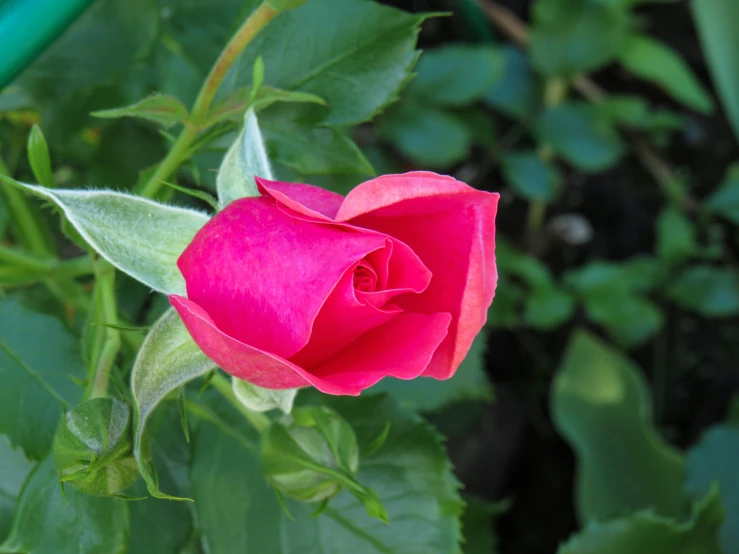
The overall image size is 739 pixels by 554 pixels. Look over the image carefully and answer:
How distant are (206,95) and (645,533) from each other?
758mm

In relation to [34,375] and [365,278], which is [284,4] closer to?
[365,278]

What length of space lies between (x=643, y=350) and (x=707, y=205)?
359 mm

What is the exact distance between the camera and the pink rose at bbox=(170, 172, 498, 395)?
1.13ft

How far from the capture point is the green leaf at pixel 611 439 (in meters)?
1.19

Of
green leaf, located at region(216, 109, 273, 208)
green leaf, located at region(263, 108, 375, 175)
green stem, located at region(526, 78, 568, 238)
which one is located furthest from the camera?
green stem, located at region(526, 78, 568, 238)

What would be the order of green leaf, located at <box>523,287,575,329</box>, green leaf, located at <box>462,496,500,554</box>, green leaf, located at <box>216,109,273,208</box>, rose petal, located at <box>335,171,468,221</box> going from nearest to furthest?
rose petal, located at <box>335,171,468,221</box> → green leaf, located at <box>216,109,273,208</box> → green leaf, located at <box>462,496,500,554</box> → green leaf, located at <box>523,287,575,329</box>

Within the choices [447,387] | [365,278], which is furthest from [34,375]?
[447,387]

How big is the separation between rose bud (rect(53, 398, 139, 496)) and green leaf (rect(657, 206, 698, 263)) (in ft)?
3.78

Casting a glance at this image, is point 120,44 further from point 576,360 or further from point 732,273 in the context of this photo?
point 732,273

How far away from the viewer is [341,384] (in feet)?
1.13

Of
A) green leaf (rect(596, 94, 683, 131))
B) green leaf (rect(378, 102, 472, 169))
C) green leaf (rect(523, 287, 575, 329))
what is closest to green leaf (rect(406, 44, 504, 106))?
green leaf (rect(378, 102, 472, 169))

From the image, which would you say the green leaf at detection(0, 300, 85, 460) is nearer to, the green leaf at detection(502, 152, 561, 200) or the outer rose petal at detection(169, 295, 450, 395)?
the outer rose petal at detection(169, 295, 450, 395)

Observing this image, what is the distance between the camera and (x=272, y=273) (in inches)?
14.2

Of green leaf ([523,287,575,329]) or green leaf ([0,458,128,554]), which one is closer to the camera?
green leaf ([0,458,128,554])
